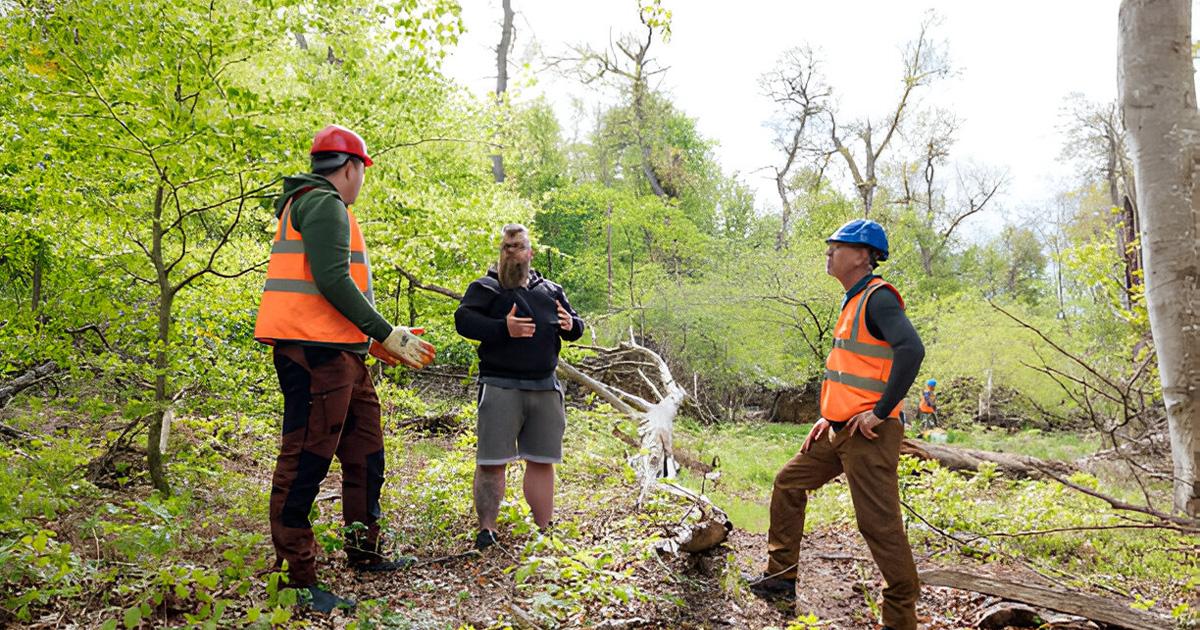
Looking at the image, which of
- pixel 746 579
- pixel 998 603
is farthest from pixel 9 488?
pixel 998 603

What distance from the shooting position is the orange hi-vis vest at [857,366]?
3.33m

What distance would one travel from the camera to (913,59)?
87.6ft

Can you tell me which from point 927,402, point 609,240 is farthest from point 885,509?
point 609,240

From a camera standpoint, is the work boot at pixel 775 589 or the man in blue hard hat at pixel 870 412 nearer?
the man in blue hard hat at pixel 870 412

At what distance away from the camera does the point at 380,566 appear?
350 centimetres

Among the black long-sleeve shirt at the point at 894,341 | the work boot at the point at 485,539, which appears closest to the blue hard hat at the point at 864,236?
the black long-sleeve shirt at the point at 894,341

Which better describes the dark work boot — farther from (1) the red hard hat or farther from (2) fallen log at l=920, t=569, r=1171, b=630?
(1) the red hard hat

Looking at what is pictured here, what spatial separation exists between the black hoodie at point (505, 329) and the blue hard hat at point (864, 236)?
5.52 feet

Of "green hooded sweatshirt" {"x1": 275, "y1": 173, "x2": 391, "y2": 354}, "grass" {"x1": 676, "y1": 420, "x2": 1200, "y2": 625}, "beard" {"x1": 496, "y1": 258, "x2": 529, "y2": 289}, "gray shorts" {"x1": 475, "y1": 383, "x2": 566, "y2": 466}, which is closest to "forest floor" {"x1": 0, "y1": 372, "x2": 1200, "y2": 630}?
"grass" {"x1": 676, "y1": 420, "x2": 1200, "y2": 625}

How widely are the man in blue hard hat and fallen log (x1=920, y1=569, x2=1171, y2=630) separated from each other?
511 millimetres

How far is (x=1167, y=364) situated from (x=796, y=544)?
2.22 m

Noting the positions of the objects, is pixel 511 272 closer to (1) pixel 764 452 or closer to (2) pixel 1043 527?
(2) pixel 1043 527

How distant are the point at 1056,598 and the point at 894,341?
1.62 m

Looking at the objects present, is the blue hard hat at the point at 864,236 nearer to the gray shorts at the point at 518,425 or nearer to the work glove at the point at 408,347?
the gray shorts at the point at 518,425
